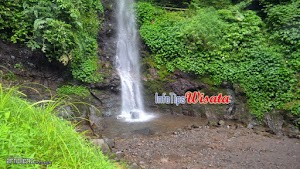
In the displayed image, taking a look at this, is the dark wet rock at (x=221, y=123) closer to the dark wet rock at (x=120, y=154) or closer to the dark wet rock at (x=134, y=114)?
the dark wet rock at (x=134, y=114)

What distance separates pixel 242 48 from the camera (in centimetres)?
959

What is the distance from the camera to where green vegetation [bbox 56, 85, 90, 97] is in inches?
349

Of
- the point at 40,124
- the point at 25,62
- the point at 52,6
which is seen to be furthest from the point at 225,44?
the point at 40,124

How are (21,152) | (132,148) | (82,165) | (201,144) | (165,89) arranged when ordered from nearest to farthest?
(21,152) < (82,165) < (132,148) < (201,144) < (165,89)

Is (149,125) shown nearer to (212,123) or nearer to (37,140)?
(212,123)

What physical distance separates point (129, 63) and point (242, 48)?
14.4 feet

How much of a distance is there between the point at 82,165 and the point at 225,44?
8.29 meters

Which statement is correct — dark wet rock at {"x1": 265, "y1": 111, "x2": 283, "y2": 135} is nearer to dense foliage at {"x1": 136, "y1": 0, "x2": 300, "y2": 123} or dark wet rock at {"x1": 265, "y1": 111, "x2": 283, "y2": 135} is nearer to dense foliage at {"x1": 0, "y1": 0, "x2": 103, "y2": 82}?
dense foliage at {"x1": 136, "y1": 0, "x2": 300, "y2": 123}

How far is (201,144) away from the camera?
694 centimetres

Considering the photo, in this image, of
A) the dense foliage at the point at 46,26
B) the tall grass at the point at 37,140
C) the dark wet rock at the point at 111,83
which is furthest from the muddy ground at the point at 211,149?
the dense foliage at the point at 46,26

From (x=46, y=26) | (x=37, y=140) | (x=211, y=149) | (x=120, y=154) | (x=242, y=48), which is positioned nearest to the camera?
(x=37, y=140)

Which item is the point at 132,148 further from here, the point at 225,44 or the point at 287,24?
the point at 287,24

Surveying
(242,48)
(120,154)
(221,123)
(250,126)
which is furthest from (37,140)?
(242,48)

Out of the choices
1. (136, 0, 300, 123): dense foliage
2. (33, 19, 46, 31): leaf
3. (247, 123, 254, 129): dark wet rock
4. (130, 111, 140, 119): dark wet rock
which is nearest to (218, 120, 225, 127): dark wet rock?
(247, 123, 254, 129): dark wet rock
